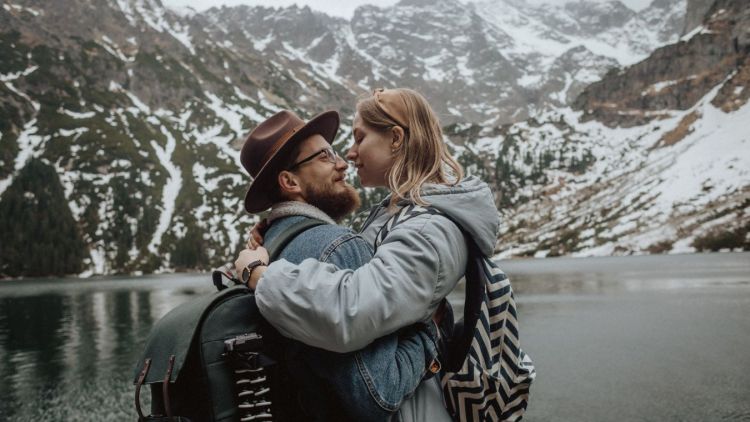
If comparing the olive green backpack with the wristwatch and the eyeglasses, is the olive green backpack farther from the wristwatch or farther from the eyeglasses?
the eyeglasses

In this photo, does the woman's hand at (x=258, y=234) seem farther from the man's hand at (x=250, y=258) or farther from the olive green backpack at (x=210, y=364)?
the olive green backpack at (x=210, y=364)

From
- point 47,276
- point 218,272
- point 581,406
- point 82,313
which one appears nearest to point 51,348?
point 82,313

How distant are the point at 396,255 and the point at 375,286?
25 cm

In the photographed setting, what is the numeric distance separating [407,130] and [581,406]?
19804 mm

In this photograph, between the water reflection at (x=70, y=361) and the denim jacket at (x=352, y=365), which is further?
the water reflection at (x=70, y=361)

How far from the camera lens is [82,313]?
66.4 metres

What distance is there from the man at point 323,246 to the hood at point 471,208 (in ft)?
A: 1.91

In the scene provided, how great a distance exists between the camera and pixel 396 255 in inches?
126

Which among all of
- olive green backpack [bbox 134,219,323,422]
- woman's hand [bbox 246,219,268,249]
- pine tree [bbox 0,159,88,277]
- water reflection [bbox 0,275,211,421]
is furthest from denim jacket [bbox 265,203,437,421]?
pine tree [bbox 0,159,88,277]

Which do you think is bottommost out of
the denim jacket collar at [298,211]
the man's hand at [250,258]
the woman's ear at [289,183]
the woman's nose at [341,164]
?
the man's hand at [250,258]

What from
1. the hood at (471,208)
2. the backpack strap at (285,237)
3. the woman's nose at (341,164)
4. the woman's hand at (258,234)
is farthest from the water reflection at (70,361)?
the hood at (471,208)

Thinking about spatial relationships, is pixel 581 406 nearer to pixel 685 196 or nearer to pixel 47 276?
pixel 685 196

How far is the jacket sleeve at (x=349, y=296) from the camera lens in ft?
9.80

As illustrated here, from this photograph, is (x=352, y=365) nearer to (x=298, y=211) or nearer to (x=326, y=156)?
(x=298, y=211)
